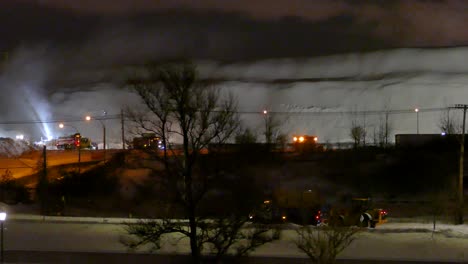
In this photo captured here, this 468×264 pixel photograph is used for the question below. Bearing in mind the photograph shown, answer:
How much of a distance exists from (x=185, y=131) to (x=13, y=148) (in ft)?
238

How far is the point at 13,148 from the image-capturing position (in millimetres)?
86000

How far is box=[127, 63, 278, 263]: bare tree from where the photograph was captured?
1927 cm

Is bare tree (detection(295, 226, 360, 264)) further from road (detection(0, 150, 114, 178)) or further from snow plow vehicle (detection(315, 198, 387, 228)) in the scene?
road (detection(0, 150, 114, 178))

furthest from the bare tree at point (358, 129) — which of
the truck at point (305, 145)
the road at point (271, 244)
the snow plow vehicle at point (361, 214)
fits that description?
the road at point (271, 244)

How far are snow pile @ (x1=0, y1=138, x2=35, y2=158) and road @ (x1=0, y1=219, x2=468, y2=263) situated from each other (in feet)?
156

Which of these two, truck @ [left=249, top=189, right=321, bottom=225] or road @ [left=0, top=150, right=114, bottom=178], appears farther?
road @ [left=0, top=150, right=114, bottom=178]

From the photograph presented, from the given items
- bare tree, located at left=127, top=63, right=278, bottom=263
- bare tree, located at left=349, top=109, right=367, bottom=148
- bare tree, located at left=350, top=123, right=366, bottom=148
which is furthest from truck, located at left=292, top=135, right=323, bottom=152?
bare tree, located at left=127, top=63, right=278, bottom=263

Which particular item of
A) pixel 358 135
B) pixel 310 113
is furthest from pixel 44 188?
pixel 310 113

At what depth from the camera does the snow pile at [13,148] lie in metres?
82.9

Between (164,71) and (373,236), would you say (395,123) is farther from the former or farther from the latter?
(164,71)

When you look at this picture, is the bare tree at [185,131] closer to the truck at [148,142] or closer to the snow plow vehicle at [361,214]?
the truck at [148,142]

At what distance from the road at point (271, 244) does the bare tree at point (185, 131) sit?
304 cm

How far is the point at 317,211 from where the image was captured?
39.0m

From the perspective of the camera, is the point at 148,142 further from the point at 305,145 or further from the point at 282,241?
the point at 305,145
